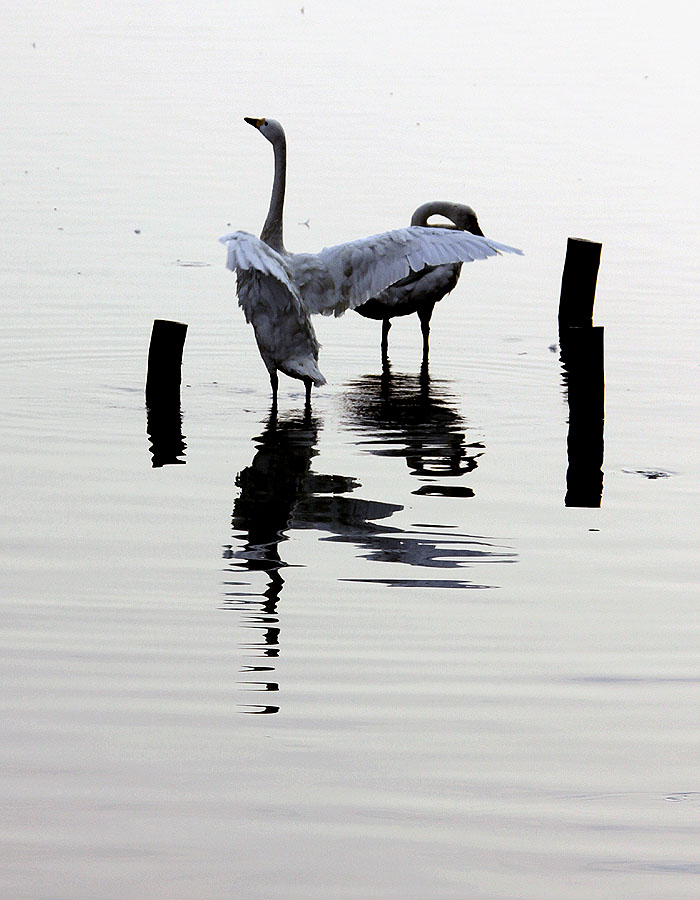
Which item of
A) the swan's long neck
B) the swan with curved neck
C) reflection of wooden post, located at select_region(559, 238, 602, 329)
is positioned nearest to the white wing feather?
the swan's long neck

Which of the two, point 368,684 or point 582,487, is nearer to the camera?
point 368,684

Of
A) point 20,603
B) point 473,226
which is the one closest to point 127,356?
point 473,226

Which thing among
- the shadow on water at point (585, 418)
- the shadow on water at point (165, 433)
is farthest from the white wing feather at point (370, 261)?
the shadow on water at point (585, 418)

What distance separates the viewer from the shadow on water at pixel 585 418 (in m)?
11.4

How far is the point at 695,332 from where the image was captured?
17672 millimetres

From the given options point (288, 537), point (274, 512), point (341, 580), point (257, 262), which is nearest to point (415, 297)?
point (257, 262)

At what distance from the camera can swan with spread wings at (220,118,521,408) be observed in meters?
13.1

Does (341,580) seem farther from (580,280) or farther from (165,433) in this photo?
(580,280)

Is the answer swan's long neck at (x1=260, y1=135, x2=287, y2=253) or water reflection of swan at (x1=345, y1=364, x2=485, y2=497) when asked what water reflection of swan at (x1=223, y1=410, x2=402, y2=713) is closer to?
water reflection of swan at (x1=345, y1=364, x2=485, y2=497)

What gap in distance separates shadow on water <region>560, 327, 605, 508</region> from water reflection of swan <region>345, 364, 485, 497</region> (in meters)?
0.71

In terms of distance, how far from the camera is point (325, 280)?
13.4m

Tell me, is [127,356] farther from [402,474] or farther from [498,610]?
[498,610]

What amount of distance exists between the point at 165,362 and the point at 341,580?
450 cm

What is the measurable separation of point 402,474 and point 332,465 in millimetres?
491
